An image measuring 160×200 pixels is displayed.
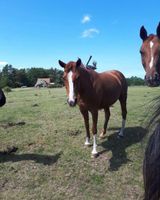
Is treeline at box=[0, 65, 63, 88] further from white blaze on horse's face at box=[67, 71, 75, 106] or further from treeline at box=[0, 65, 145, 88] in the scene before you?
white blaze on horse's face at box=[67, 71, 75, 106]

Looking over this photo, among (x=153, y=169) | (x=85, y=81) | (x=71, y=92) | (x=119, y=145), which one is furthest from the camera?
(x=119, y=145)

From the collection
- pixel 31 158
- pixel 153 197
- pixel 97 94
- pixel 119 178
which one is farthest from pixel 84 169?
pixel 153 197

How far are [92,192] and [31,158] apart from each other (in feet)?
5.82

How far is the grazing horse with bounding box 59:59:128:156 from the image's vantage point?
6359 mm

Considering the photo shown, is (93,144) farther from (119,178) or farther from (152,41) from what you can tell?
(152,41)

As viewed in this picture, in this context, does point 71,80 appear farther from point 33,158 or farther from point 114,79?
point 114,79

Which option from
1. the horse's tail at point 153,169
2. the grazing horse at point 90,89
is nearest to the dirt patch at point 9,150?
the grazing horse at point 90,89

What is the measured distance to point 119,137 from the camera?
7.84 meters

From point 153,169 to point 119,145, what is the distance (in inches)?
257

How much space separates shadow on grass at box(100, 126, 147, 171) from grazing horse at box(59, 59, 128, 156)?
0.24 m

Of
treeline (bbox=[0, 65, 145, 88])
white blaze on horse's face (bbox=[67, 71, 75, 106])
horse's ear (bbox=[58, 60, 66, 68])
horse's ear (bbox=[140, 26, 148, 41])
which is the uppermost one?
horse's ear (bbox=[140, 26, 148, 41])

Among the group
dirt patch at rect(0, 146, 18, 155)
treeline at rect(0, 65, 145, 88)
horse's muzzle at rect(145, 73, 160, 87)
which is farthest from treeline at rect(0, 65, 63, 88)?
horse's muzzle at rect(145, 73, 160, 87)

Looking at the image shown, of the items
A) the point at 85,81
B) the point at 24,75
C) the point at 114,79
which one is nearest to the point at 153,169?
the point at 85,81

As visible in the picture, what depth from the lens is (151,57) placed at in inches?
254
